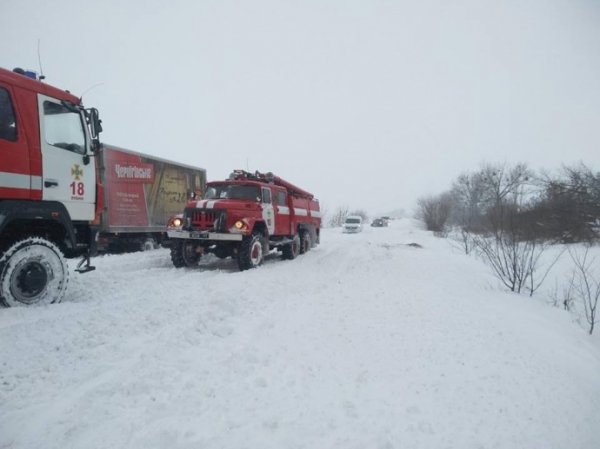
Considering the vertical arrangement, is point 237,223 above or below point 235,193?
below

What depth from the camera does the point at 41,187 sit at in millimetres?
4723

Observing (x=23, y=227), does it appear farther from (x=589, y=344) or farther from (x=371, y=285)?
(x=589, y=344)

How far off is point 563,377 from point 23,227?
718 cm

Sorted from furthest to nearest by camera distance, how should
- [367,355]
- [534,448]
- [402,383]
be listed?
[367,355] → [402,383] → [534,448]

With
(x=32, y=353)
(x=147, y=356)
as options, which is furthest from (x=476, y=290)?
(x=32, y=353)

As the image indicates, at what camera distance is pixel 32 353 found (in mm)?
3057

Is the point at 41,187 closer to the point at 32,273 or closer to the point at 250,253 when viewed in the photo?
the point at 32,273

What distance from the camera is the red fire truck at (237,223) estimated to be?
7973mm

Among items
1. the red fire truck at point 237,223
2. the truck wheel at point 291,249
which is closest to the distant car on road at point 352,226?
the truck wheel at point 291,249

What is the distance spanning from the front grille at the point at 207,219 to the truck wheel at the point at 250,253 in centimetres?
72

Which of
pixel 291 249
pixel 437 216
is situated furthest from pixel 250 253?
pixel 437 216

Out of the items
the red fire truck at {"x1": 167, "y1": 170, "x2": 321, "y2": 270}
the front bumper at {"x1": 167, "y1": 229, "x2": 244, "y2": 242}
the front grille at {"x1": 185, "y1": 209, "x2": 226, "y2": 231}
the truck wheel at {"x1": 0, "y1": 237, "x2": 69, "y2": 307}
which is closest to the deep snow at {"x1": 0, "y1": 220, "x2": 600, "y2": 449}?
the truck wheel at {"x1": 0, "y1": 237, "x2": 69, "y2": 307}

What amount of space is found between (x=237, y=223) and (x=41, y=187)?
3.97 m

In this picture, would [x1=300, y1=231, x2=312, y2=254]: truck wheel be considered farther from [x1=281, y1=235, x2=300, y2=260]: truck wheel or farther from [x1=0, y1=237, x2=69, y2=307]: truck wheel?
[x1=0, y1=237, x2=69, y2=307]: truck wheel
